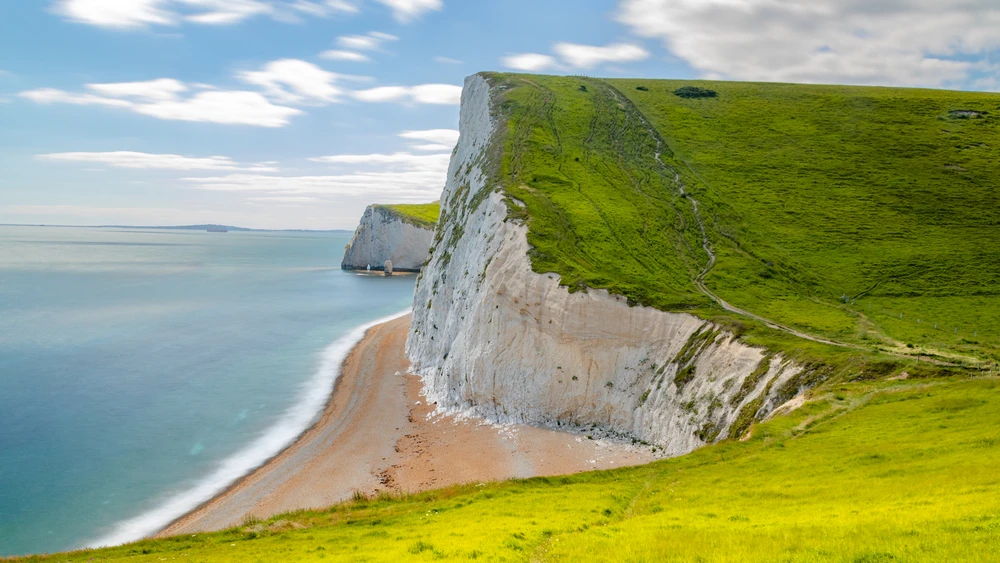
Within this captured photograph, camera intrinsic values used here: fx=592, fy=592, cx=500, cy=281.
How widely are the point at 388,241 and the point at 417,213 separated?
14.0 meters

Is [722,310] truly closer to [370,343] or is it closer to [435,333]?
[435,333]

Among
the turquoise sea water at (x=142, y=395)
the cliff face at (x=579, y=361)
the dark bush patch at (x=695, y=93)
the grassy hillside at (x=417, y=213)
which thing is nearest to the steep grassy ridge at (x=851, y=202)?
the dark bush patch at (x=695, y=93)

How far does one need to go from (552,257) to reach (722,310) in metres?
12.0

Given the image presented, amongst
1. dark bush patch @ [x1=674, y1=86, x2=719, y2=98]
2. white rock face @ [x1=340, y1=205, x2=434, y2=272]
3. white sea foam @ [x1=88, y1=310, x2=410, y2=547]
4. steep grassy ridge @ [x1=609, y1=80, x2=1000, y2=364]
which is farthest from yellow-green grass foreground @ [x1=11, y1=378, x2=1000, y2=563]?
white rock face @ [x1=340, y1=205, x2=434, y2=272]

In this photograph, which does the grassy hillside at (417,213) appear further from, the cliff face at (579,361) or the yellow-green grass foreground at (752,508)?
the yellow-green grass foreground at (752,508)

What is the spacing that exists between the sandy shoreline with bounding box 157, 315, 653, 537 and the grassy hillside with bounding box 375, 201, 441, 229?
347 feet

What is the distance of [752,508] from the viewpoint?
47.8ft

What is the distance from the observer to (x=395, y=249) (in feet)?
491

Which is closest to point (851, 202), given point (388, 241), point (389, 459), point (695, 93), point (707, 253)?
point (707, 253)

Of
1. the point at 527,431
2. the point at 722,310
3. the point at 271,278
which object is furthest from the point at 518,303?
the point at 271,278

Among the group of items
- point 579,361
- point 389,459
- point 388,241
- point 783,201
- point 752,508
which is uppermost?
point 783,201

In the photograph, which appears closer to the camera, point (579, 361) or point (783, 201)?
point (579, 361)

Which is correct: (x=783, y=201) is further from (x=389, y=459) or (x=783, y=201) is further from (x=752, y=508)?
(x=752, y=508)

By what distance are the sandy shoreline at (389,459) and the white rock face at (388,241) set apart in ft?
345
